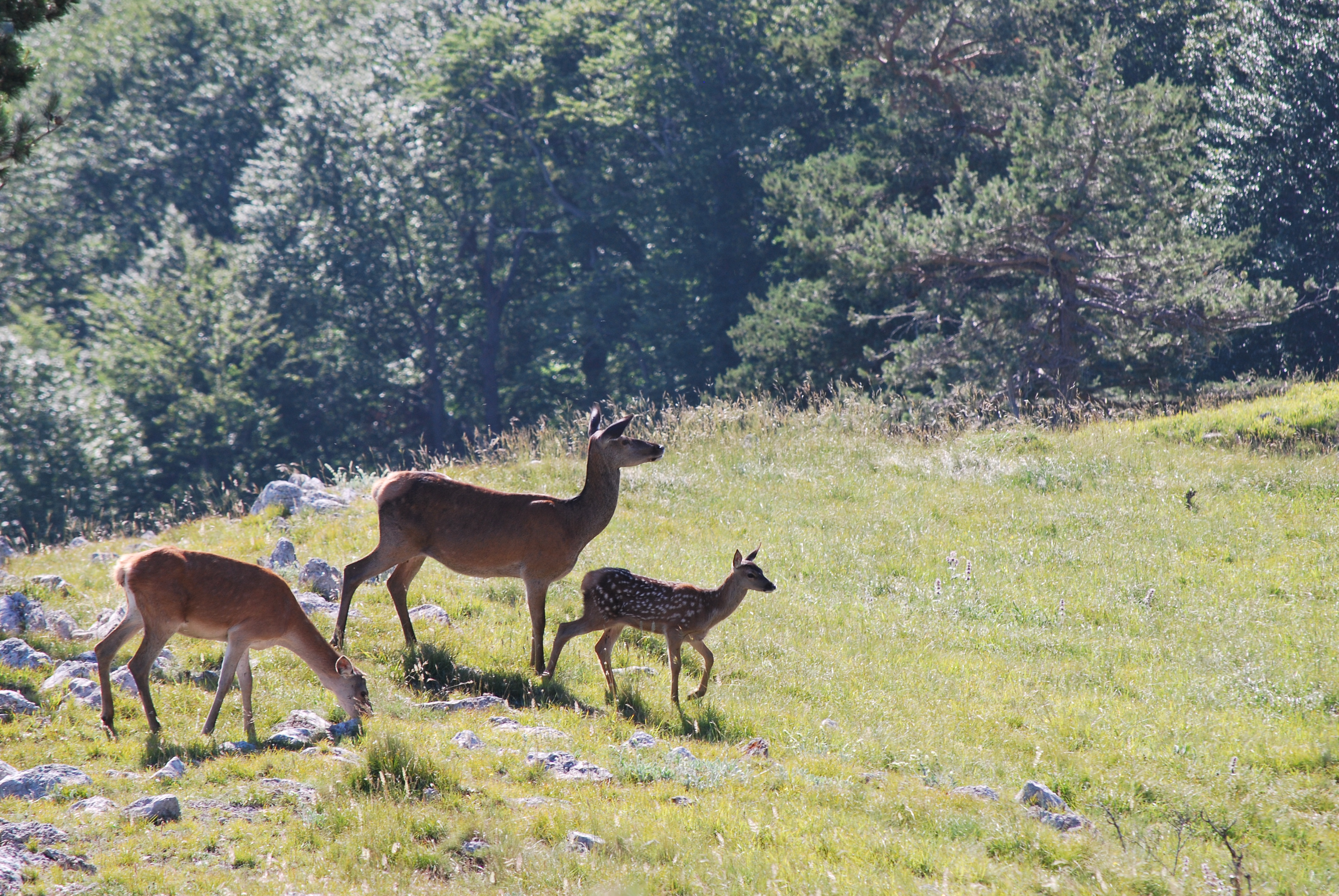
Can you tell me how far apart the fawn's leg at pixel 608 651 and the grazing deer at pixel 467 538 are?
57 cm

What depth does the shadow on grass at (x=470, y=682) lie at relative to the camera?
406 inches

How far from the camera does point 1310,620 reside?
12695 millimetres

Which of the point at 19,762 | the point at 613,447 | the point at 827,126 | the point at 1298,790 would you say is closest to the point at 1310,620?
the point at 1298,790

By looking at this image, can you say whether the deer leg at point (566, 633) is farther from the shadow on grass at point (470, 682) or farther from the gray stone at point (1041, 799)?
the gray stone at point (1041, 799)

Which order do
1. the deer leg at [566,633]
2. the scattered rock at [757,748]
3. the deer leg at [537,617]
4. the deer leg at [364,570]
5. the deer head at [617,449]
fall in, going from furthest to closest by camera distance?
the deer head at [617,449] → the deer leg at [364,570] → the deer leg at [537,617] → the deer leg at [566,633] → the scattered rock at [757,748]

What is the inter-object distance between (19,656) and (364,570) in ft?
9.93

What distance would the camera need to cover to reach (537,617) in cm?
1109

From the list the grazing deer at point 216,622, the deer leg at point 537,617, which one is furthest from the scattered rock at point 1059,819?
the grazing deer at point 216,622

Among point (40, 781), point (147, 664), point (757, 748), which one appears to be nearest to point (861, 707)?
point (757, 748)

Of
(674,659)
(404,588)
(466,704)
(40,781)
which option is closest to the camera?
(40,781)

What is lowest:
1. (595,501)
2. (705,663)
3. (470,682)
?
(705,663)

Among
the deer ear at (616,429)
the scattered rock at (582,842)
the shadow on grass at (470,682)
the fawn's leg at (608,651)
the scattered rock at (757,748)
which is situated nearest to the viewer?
the scattered rock at (582,842)

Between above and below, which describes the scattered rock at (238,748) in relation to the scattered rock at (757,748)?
above

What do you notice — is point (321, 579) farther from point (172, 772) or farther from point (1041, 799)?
point (1041, 799)
